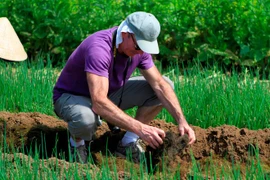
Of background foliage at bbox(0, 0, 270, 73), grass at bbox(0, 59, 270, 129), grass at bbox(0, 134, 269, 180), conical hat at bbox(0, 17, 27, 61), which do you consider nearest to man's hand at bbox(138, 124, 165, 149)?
grass at bbox(0, 134, 269, 180)

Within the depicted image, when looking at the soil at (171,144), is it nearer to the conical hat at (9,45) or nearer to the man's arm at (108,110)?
the man's arm at (108,110)

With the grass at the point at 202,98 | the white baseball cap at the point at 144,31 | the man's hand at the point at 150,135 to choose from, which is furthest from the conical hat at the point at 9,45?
the grass at the point at 202,98

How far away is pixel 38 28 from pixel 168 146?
3.39 metres

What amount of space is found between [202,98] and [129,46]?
1174mm

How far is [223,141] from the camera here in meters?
4.96

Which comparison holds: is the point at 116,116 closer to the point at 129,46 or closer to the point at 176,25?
the point at 129,46

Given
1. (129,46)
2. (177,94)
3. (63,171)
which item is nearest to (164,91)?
(129,46)

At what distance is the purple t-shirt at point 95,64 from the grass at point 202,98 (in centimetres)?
82

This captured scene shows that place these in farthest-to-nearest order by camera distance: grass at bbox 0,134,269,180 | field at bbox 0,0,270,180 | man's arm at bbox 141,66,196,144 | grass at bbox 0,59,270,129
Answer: grass at bbox 0,59,270,129 → man's arm at bbox 141,66,196,144 → field at bbox 0,0,270,180 → grass at bbox 0,134,269,180

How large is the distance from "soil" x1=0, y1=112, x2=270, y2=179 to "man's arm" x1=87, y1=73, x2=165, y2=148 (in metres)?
0.23

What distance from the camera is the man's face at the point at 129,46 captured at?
442 centimetres

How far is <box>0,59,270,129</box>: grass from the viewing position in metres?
5.36

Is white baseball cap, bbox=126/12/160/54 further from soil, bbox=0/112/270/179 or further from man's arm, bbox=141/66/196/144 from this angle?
soil, bbox=0/112/270/179

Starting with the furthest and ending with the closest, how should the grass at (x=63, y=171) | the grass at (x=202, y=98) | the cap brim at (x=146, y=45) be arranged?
the grass at (x=202, y=98) → the cap brim at (x=146, y=45) → the grass at (x=63, y=171)
